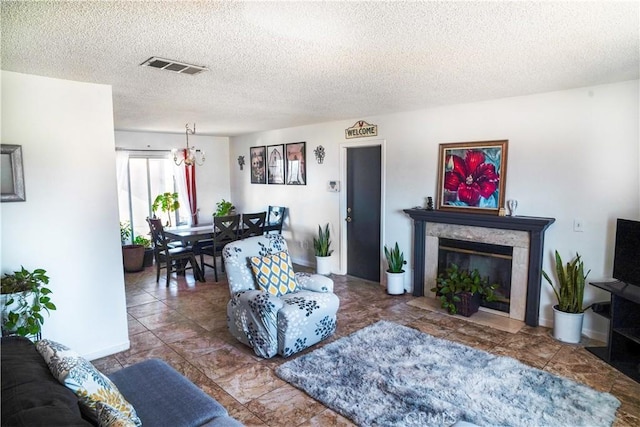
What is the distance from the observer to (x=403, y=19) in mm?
1903

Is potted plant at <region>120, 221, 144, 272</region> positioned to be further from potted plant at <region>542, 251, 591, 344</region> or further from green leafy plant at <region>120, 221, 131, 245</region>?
potted plant at <region>542, 251, 591, 344</region>

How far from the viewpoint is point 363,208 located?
5453 mm

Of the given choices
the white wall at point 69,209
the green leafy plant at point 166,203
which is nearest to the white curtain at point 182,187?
the green leafy plant at point 166,203

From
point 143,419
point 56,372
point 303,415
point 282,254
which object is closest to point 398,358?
point 303,415

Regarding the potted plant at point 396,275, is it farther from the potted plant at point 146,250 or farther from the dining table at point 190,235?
the potted plant at point 146,250

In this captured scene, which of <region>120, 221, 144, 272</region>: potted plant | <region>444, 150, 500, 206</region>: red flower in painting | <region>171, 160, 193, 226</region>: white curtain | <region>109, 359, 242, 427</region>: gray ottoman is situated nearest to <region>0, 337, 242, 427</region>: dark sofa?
<region>109, 359, 242, 427</region>: gray ottoman

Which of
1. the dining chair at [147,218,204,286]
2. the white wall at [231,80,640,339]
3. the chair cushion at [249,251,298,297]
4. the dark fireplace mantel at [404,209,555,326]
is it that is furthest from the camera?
the dining chair at [147,218,204,286]

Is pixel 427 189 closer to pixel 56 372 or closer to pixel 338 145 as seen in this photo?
pixel 338 145

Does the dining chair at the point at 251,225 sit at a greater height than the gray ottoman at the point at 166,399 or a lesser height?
greater

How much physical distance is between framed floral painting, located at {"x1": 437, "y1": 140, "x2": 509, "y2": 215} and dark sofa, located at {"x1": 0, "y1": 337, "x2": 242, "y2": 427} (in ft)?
11.2

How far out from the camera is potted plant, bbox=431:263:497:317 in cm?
405

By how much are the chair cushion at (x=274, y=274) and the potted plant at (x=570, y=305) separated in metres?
2.45

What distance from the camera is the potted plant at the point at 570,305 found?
3.36 m

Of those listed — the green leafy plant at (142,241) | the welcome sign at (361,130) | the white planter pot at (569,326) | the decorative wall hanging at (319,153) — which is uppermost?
the welcome sign at (361,130)
